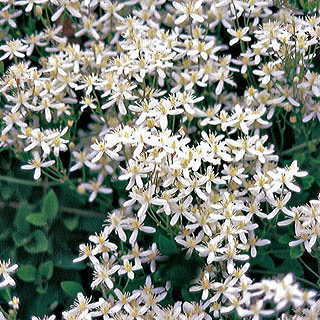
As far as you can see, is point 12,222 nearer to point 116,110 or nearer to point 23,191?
point 23,191

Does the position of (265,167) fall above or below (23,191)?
above

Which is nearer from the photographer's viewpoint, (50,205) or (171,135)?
(171,135)

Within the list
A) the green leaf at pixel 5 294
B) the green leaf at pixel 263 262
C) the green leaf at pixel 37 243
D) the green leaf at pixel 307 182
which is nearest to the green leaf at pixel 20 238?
the green leaf at pixel 37 243

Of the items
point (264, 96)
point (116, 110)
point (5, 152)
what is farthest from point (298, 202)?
point (5, 152)

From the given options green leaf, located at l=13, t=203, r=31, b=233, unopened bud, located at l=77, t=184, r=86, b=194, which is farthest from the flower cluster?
green leaf, located at l=13, t=203, r=31, b=233

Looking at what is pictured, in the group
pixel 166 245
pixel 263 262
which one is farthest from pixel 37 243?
pixel 263 262

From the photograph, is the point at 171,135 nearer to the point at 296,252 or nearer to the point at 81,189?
the point at 81,189
